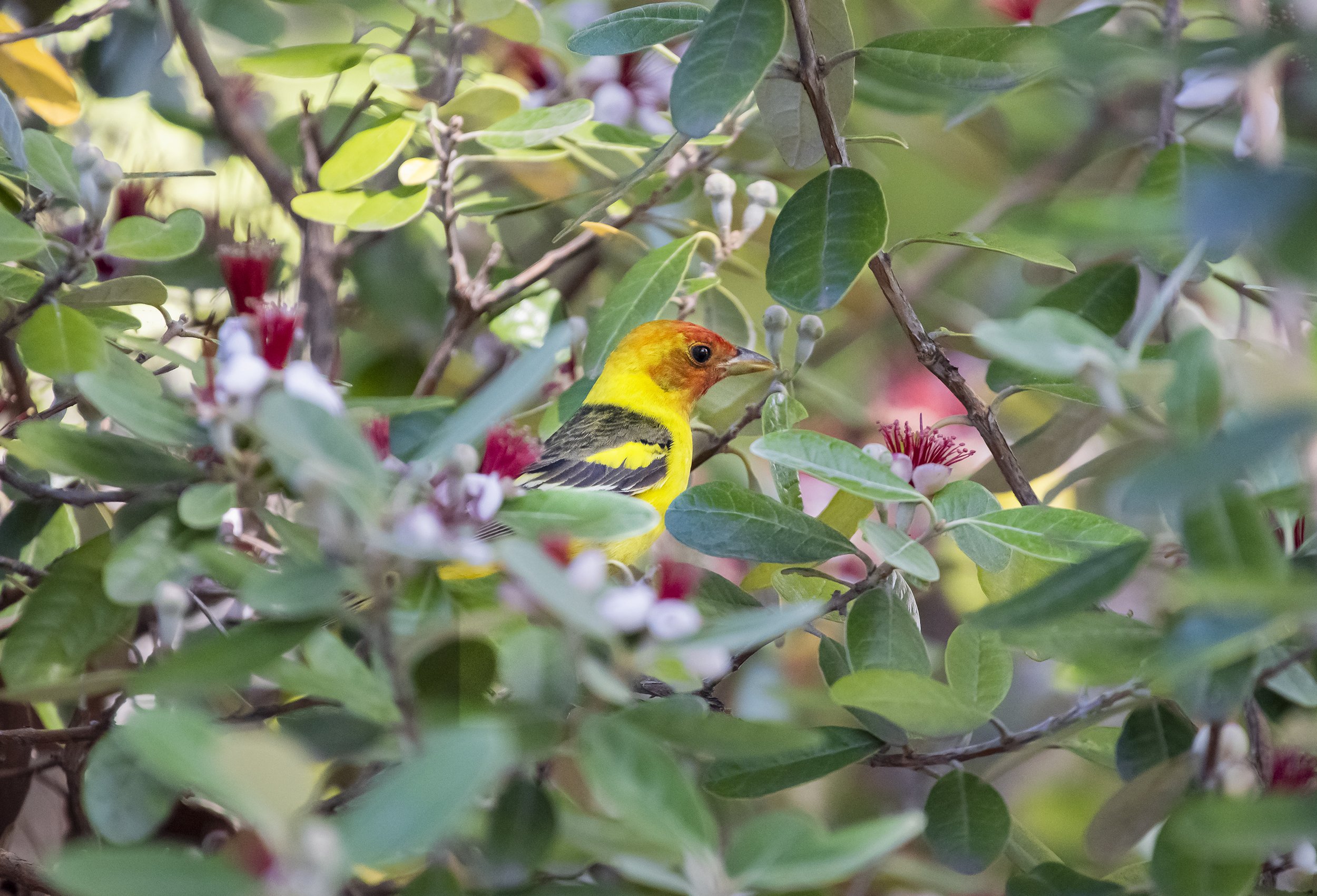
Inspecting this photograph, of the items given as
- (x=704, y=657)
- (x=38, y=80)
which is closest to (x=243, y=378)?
(x=704, y=657)

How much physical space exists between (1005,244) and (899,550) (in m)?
0.44

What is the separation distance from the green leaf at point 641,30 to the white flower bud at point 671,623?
739mm

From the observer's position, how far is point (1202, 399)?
65 cm

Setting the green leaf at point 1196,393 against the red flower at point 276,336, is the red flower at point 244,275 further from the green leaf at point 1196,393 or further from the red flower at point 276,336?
the green leaf at point 1196,393

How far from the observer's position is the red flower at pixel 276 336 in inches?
35.7

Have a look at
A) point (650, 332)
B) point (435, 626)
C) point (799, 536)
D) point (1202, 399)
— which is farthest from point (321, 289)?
point (1202, 399)

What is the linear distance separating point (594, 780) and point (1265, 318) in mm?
2428

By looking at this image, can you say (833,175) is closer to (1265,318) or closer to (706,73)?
(706,73)

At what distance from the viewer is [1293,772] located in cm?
95

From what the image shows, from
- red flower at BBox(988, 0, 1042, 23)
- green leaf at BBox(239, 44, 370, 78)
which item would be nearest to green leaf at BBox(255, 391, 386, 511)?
green leaf at BBox(239, 44, 370, 78)

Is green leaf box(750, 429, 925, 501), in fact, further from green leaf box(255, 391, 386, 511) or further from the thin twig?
the thin twig

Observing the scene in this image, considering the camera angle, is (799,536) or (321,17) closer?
(799,536)

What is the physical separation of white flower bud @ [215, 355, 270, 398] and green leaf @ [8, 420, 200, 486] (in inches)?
4.3

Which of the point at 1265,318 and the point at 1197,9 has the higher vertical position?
the point at 1197,9
